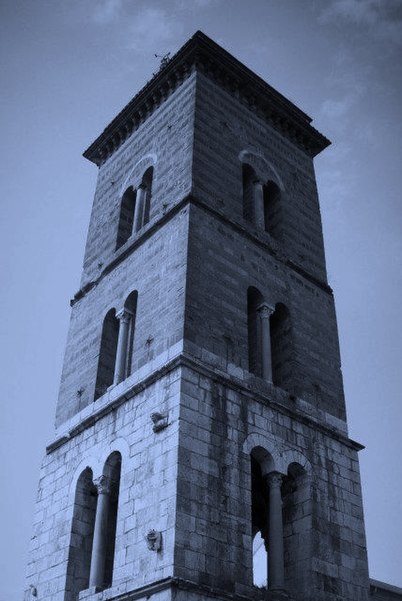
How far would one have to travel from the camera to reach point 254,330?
1870 cm

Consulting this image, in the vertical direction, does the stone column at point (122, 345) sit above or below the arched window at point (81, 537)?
above

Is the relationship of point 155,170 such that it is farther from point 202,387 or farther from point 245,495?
point 245,495

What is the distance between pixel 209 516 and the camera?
45.7ft

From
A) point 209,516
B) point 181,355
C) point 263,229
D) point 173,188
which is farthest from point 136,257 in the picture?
point 209,516

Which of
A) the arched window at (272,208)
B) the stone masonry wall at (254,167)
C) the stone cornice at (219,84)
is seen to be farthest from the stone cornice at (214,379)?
the stone cornice at (219,84)

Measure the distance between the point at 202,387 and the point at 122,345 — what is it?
3.60 m

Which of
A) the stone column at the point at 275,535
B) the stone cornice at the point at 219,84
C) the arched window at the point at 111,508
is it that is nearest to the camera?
the stone column at the point at 275,535

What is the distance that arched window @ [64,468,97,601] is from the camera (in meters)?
15.5

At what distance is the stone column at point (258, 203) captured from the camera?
21023 mm

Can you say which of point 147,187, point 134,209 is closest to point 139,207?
point 147,187

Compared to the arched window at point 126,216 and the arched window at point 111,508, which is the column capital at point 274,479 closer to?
the arched window at point 111,508

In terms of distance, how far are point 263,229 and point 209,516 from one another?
917 centimetres

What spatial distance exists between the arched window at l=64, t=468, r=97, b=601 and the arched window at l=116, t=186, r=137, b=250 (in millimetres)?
7514

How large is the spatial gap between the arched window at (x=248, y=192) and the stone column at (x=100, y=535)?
28.5 feet
